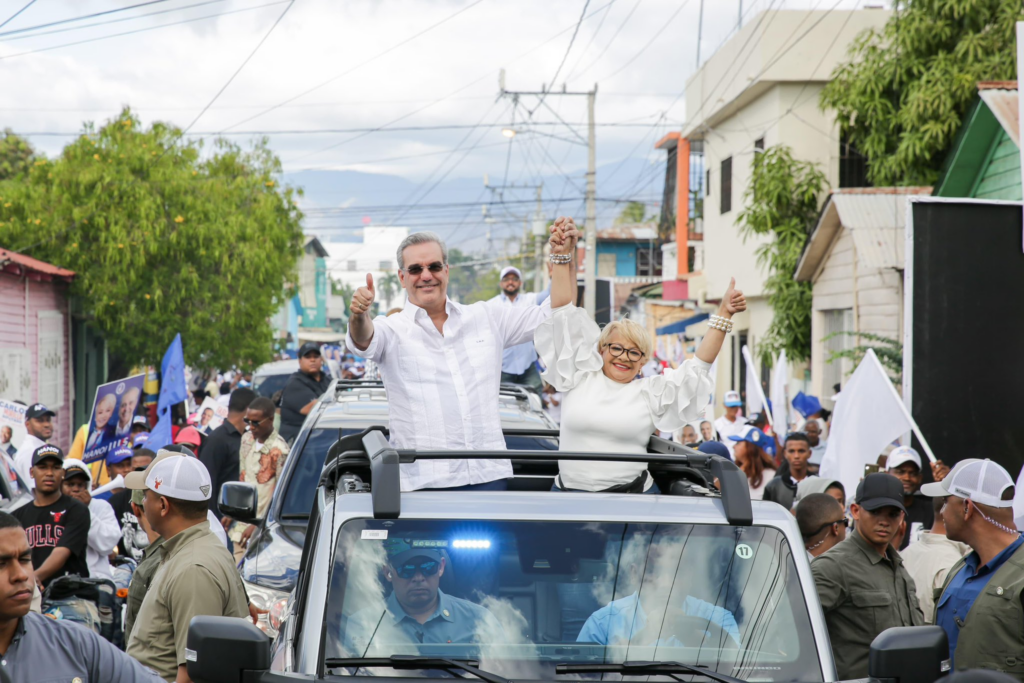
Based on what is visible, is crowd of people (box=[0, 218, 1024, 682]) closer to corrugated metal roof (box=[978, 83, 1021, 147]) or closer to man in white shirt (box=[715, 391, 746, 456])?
man in white shirt (box=[715, 391, 746, 456])

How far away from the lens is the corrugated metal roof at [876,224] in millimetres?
14547

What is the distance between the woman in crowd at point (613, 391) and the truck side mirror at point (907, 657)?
1302mm

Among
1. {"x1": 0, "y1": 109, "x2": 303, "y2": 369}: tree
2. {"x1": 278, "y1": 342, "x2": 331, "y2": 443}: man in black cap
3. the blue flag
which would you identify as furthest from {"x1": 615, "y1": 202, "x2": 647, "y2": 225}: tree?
{"x1": 278, "y1": 342, "x2": 331, "y2": 443}: man in black cap

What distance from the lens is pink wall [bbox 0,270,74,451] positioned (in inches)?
799

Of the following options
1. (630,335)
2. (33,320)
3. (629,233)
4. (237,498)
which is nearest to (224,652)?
(630,335)

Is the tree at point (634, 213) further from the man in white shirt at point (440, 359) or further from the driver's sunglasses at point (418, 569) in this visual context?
the driver's sunglasses at point (418, 569)

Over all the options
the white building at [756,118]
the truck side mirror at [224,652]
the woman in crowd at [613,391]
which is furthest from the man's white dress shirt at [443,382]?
the white building at [756,118]

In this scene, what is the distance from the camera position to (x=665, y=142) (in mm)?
34750

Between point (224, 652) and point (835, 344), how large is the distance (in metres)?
17.3

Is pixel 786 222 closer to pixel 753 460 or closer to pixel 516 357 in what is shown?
pixel 516 357

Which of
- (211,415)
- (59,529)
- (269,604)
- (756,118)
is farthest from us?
(756,118)

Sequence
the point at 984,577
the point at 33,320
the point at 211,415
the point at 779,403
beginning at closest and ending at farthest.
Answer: the point at 984,577 → the point at 779,403 → the point at 211,415 → the point at 33,320

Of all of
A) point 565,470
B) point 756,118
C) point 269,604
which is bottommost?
point 269,604

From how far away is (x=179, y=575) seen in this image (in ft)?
13.9
